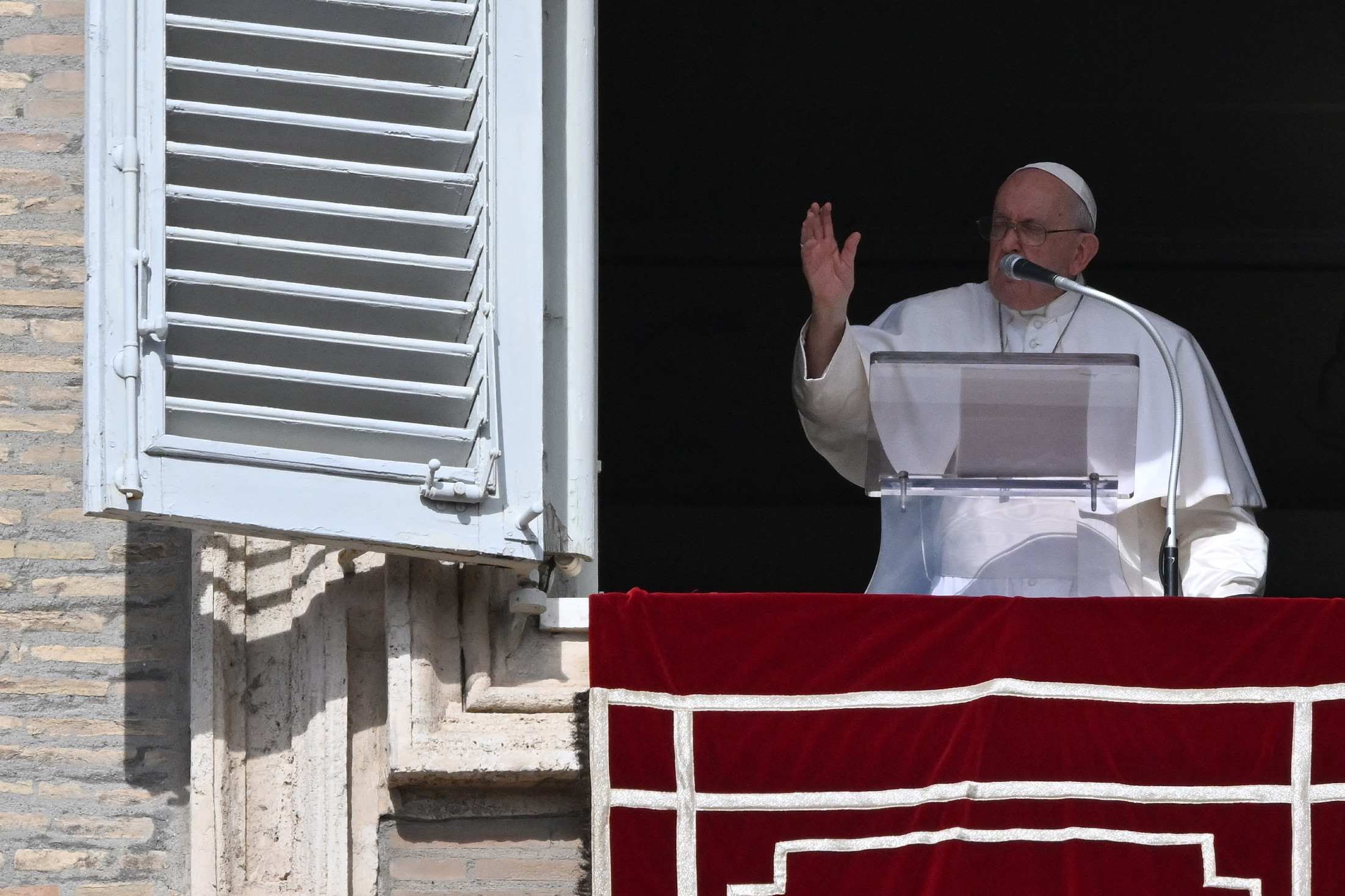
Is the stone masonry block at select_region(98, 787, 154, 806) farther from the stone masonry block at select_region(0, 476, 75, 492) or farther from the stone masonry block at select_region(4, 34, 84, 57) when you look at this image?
the stone masonry block at select_region(4, 34, 84, 57)

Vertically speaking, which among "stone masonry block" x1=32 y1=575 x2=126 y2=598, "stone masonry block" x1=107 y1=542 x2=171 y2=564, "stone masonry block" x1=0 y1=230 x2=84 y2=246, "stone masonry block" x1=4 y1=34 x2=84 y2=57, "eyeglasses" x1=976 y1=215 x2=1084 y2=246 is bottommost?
"stone masonry block" x1=32 y1=575 x2=126 y2=598

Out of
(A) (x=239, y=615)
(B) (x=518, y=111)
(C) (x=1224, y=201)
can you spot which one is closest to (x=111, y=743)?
(A) (x=239, y=615)

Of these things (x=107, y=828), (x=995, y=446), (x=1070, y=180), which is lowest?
(x=107, y=828)

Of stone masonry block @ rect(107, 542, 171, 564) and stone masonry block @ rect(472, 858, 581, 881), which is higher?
stone masonry block @ rect(107, 542, 171, 564)

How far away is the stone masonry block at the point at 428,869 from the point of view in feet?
13.9

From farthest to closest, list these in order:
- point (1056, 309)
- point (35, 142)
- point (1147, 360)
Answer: point (1056, 309), point (1147, 360), point (35, 142)

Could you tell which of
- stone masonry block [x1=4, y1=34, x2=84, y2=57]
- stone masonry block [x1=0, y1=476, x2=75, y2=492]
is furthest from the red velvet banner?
stone masonry block [x1=4, y1=34, x2=84, y2=57]

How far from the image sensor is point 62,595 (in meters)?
4.55

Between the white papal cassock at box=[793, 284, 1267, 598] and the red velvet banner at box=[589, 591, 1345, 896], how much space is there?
1.34ft

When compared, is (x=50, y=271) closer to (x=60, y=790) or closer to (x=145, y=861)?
(x=60, y=790)

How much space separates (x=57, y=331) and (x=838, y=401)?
5.39 feet

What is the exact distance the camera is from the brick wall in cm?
442

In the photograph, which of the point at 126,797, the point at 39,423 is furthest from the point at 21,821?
the point at 39,423

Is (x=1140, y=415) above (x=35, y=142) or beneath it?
beneath
